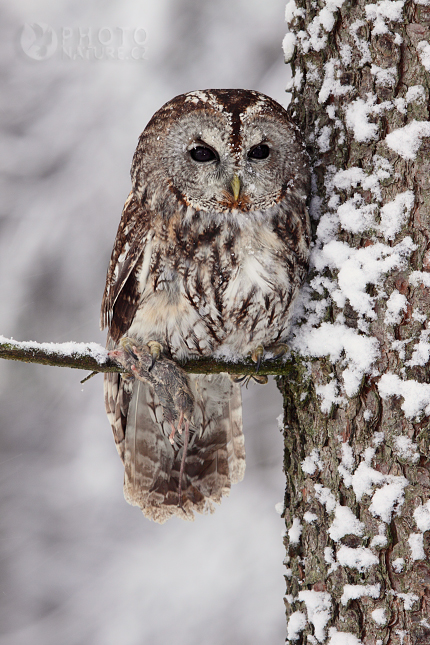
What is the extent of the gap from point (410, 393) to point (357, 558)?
1.54 ft

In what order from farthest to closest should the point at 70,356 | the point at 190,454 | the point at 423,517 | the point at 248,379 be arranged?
the point at 190,454 → the point at 248,379 → the point at 70,356 → the point at 423,517

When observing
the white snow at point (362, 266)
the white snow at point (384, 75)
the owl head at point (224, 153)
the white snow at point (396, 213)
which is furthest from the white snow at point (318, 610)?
the white snow at point (384, 75)

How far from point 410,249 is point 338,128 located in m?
0.43

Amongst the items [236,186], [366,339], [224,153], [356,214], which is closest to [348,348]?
[366,339]

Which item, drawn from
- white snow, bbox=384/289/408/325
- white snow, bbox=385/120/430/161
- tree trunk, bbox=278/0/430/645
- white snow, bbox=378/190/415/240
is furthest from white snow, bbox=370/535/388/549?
white snow, bbox=385/120/430/161

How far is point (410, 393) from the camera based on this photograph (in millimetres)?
1310

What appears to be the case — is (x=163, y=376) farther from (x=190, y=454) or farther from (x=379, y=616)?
(x=379, y=616)

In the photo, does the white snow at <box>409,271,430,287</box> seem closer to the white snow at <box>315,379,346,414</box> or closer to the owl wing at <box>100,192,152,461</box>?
the white snow at <box>315,379,346,414</box>

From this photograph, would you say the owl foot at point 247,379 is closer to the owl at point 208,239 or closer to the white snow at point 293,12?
the owl at point 208,239

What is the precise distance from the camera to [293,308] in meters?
1.67

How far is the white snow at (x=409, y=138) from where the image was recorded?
51.2 inches

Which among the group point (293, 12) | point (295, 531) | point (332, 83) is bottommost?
point (295, 531)

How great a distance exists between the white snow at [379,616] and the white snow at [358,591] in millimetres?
35

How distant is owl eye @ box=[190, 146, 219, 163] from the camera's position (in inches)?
63.5
